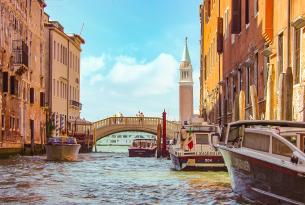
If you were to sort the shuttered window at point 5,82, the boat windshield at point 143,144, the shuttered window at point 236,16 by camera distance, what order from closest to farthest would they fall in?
1. the shuttered window at point 236,16
2. the shuttered window at point 5,82
3. the boat windshield at point 143,144

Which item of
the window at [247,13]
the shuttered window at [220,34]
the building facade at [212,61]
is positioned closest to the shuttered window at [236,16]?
the window at [247,13]

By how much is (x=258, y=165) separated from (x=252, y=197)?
129 centimetres

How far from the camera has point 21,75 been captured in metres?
40.5

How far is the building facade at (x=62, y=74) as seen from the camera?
52.3 metres

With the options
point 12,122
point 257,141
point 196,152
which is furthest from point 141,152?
point 257,141

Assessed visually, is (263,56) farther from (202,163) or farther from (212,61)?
(212,61)

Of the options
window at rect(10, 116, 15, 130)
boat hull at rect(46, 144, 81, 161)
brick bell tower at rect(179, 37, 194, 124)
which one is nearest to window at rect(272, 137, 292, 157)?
boat hull at rect(46, 144, 81, 161)

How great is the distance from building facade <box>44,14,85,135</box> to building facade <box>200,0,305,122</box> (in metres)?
21.0

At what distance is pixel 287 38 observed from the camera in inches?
708

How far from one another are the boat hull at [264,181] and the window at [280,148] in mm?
262

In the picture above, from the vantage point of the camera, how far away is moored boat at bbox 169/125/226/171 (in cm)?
2203

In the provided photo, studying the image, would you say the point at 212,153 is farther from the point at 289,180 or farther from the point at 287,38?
the point at 289,180

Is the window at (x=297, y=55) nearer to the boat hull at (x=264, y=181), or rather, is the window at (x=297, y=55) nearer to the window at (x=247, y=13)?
the boat hull at (x=264, y=181)

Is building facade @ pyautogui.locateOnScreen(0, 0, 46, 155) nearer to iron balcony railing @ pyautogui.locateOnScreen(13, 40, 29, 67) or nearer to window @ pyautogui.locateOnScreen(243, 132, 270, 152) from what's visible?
iron balcony railing @ pyautogui.locateOnScreen(13, 40, 29, 67)
